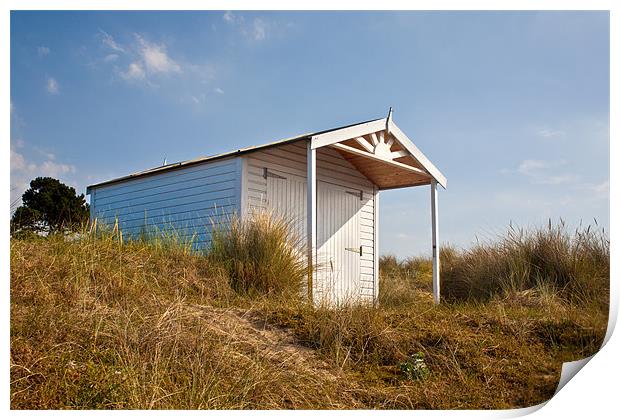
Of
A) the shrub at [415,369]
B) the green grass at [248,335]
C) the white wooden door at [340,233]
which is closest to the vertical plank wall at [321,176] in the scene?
the white wooden door at [340,233]

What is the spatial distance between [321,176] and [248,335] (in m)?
5.79

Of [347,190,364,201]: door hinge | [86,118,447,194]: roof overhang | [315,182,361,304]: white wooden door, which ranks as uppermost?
[86,118,447,194]: roof overhang

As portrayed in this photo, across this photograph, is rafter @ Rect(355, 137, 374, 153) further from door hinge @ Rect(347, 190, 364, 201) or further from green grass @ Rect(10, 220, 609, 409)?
green grass @ Rect(10, 220, 609, 409)

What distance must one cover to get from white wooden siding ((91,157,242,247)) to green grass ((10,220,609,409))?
164cm

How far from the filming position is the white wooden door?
10.8m

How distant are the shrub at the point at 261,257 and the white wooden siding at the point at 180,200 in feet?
3.37

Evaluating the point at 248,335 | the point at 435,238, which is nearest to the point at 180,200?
the point at 435,238

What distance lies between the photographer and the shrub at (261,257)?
7.11m

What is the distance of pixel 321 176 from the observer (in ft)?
35.2

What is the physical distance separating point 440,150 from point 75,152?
6.39m

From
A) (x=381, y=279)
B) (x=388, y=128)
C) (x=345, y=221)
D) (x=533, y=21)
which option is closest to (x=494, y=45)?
(x=533, y=21)

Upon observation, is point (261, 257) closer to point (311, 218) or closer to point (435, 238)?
point (311, 218)

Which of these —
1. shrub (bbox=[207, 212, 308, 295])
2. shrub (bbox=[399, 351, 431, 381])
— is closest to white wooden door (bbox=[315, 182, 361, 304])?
shrub (bbox=[207, 212, 308, 295])
